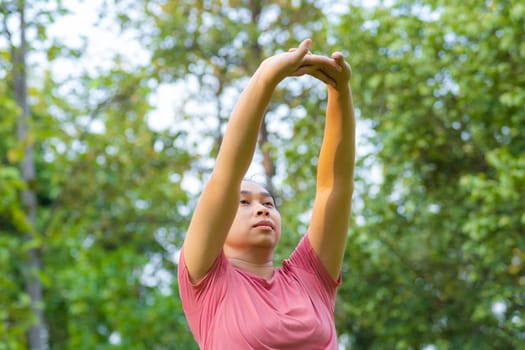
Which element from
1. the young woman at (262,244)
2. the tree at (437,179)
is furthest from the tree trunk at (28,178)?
the young woman at (262,244)

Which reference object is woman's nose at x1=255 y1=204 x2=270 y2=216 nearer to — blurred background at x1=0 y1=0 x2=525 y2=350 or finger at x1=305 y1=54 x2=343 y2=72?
finger at x1=305 y1=54 x2=343 y2=72

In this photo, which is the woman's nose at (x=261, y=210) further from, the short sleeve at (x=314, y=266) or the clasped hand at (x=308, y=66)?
the clasped hand at (x=308, y=66)

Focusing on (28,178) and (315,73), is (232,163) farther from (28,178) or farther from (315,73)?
(28,178)

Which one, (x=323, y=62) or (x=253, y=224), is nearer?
(x=323, y=62)

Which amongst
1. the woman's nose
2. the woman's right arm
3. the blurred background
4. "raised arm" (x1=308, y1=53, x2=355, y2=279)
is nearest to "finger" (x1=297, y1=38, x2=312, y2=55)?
the woman's right arm

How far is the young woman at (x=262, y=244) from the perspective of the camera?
2.41 metres

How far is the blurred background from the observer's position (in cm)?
809

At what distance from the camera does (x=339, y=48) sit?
921 centimetres

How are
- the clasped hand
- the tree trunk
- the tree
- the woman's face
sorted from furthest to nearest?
1. the tree trunk
2. the tree
3. the woman's face
4. the clasped hand

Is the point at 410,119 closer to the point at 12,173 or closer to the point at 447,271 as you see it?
the point at 447,271

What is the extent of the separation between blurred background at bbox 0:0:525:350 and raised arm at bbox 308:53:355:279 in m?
4.70

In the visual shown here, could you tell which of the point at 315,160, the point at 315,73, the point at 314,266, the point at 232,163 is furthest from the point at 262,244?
the point at 315,160

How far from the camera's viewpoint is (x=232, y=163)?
242 cm

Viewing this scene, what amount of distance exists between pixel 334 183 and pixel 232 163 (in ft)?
1.36
